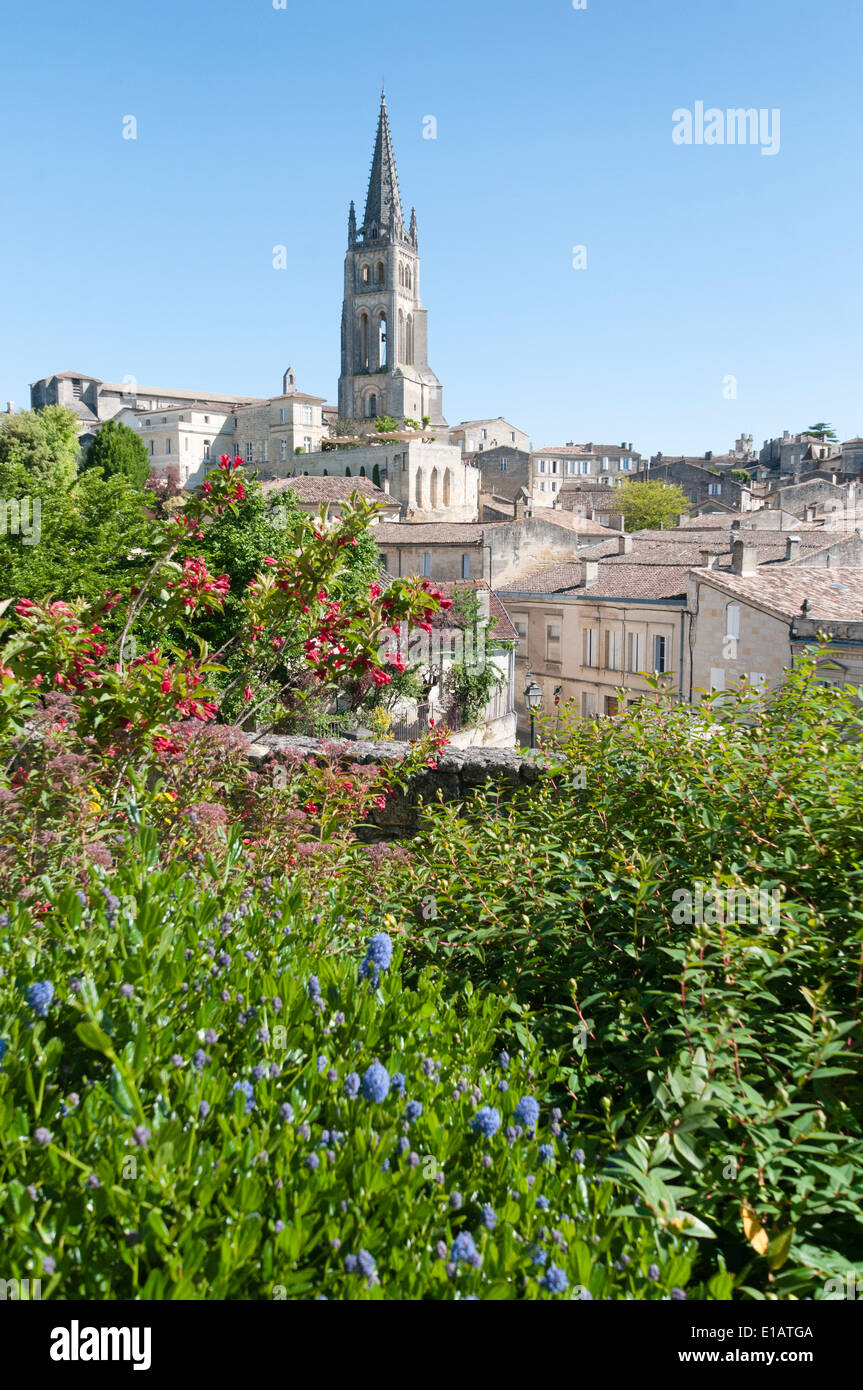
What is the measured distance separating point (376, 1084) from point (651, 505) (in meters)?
76.4

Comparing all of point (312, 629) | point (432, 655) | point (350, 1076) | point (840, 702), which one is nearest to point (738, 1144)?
point (350, 1076)

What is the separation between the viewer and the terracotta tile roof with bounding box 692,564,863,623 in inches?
859

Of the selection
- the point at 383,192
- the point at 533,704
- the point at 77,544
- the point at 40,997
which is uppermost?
the point at 383,192

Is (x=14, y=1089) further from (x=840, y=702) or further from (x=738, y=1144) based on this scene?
(x=840, y=702)

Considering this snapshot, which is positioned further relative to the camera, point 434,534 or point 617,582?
point 434,534

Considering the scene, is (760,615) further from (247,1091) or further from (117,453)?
(117,453)

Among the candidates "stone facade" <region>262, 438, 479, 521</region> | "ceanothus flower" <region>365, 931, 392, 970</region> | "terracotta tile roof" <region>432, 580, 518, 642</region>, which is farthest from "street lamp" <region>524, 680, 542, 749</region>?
"stone facade" <region>262, 438, 479, 521</region>

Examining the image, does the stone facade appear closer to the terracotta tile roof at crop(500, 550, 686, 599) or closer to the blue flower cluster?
the terracotta tile roof at crop(500, 550, 686, 599)

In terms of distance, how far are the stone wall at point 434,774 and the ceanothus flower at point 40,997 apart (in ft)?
17.5

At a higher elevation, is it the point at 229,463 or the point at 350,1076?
the point at 229,463

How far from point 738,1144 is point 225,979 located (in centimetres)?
153

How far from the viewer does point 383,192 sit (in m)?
106

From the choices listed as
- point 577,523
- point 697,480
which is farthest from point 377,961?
point 697,480
